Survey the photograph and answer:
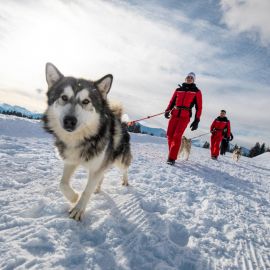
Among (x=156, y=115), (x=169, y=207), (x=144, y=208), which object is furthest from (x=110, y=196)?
(x=156, y=115)

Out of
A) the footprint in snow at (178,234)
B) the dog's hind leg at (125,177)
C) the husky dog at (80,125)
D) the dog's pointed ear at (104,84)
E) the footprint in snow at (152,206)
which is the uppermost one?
the dog's pointed ear at (104,84)

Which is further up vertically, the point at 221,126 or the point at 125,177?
the point at 221,126

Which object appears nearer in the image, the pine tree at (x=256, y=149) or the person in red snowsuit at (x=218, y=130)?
the person in red snowsuit at (x=218, y=130)

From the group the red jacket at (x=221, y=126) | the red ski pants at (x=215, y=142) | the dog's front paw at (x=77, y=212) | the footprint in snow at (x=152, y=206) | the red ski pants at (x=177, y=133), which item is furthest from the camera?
the red jacket at (x=221, y=126)

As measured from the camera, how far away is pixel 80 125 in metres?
3.28

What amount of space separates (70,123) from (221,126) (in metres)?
12.1

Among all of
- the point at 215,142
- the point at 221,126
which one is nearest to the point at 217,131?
the point at 221,126

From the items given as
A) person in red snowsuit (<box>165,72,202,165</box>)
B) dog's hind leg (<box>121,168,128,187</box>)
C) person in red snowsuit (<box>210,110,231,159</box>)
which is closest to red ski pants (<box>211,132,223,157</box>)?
person in red snowsuit (<box>210,110,231,159</box>)

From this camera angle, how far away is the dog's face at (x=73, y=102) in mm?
3230

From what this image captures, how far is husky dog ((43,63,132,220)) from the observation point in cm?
336

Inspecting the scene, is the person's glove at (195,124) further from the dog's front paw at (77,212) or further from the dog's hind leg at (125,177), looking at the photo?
the dog's front paw at (77,212)

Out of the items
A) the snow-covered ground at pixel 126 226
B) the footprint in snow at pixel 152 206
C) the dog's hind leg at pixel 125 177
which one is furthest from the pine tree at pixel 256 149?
the footprint in snow at pixel 152 206

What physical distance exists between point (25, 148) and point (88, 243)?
188 inches

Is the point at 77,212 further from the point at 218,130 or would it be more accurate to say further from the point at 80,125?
the point at 218,130
